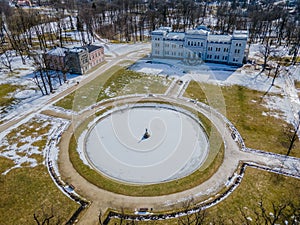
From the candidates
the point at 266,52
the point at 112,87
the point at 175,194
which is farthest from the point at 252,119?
the point at 266,52

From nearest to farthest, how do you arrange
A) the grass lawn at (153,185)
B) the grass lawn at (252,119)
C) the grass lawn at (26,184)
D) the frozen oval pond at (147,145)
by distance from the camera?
the grass lawn at (26,184)
the grass lawn at (153,185)
the frozen oval pond at (147,145)
the grass lawn at (252,119)

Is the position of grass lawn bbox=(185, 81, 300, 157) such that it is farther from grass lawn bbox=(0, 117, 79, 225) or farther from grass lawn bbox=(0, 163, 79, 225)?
grass lawn bbox=(0, 117, 79, 225)

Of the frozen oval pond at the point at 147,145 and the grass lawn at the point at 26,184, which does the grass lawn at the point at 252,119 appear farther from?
the grass lawn at the point at 26,184

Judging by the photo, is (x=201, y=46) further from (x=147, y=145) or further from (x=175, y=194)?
(x=175, y=194)

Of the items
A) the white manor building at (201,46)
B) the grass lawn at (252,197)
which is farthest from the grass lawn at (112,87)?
the grass lawn at (252,197)

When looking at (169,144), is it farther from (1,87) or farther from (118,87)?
(1,87)

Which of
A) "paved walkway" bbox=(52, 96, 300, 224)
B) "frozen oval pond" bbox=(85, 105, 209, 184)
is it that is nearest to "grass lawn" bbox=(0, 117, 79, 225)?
"paved walkway" bbox=(52, 96, 300, 224)

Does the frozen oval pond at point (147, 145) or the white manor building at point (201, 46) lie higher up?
the white manor building at point (201, 46)
